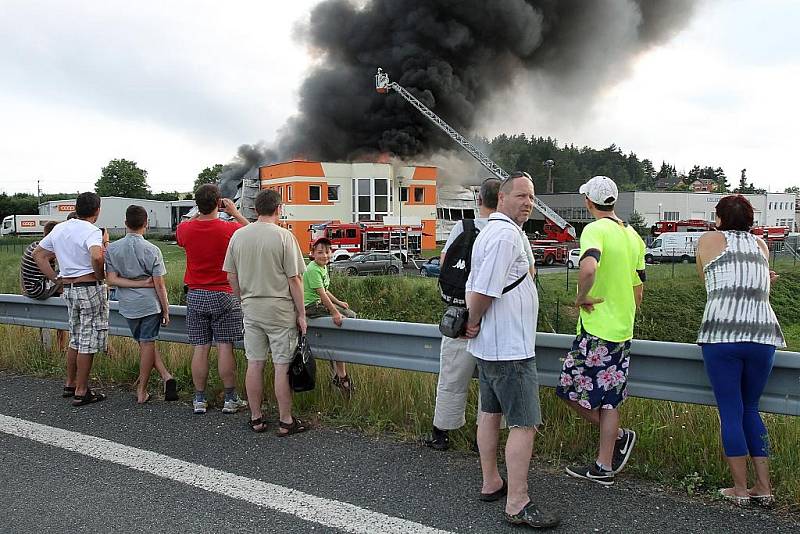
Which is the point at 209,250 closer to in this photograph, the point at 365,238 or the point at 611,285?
the point at 611,285

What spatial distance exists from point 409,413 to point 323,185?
133 feet

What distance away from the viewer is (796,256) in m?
36.1

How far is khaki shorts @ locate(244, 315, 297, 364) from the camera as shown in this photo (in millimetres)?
4320

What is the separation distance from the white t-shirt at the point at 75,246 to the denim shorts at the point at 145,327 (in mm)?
602

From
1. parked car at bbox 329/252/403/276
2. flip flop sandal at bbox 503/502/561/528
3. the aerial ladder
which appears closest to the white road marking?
flip flop sandal at bbox 503/502/561/528

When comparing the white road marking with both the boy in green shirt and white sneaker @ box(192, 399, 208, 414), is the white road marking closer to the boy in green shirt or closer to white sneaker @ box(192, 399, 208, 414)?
white sneaker @ box(192, 399, 208, 414)

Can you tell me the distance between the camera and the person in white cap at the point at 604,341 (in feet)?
11.3

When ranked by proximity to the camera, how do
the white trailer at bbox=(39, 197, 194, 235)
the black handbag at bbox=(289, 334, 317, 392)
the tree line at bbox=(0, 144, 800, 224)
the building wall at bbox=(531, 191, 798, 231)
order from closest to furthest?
the black handbag at bbox=(289, 334, 317, 392), the building wall at bbox=(531, 191, 798, 231), the white trailer at bbox=(39, 197, 194, 235), the tree line at bbox=(0, 144, 800, 224)

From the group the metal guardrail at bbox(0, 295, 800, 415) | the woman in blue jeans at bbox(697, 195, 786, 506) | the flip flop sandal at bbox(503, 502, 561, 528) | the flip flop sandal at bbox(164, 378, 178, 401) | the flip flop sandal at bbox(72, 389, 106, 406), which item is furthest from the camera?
the flip flop sandal at bbox(164, 378, 178, 401)

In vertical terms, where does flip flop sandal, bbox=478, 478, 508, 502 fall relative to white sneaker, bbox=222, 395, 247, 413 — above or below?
below

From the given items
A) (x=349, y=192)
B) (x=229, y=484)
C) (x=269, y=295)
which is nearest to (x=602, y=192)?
(x=269, y=295)

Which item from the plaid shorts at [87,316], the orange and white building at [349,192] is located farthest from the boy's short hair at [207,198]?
the orange and white building at [349,192]

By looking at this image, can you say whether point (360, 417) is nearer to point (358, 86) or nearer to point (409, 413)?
point (409, 413)

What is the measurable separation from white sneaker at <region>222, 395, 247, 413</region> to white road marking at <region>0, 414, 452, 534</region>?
0.84 metres
